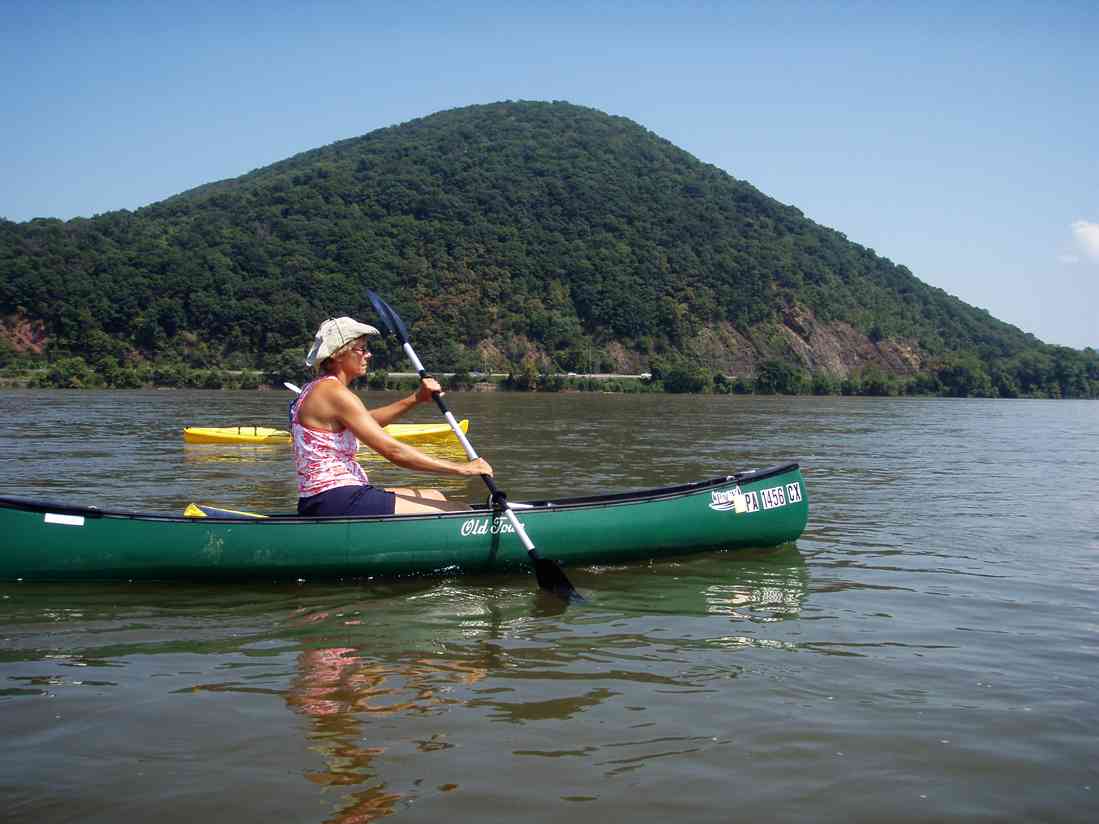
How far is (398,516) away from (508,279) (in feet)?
287

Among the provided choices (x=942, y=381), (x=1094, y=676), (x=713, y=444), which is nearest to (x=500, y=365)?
(x=942, y=381)

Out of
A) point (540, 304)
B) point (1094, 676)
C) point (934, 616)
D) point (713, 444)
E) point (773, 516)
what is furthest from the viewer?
point (540, 304)

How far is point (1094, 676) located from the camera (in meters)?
5.00

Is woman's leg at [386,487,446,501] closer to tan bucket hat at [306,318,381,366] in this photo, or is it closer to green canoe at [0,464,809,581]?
green canoe at [0,464,809,581]

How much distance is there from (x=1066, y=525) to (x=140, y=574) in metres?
9.16

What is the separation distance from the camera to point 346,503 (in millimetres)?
6816

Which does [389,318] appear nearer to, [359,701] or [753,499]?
[753,499]

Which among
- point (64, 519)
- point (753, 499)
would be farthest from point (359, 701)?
point (753, 499)

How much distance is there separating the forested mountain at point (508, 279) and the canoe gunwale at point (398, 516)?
6296 centimetres

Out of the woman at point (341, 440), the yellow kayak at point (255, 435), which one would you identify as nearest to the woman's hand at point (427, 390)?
the woman at point (341, 440)

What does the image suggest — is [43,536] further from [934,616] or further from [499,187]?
[499,187]

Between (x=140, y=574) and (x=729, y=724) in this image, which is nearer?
(x=729, y=724)

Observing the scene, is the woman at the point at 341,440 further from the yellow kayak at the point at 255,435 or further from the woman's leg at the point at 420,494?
the yellow kayak at the point at 255,435

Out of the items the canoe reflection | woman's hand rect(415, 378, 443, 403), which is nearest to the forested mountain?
woman's hand rect(415, 378, 443, 403)
